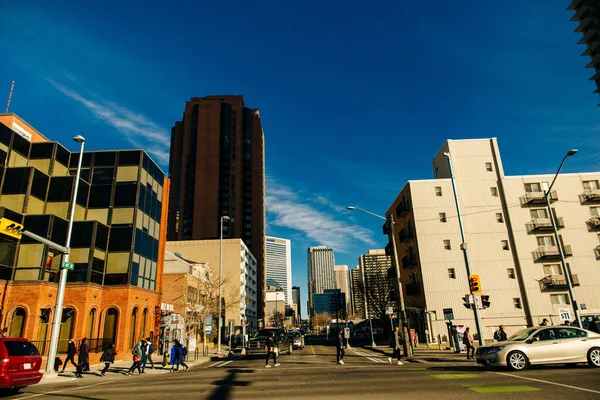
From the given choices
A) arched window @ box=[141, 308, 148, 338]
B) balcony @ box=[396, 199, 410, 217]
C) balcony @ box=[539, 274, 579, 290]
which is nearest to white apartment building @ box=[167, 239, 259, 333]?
balcony @ box=[396, 199, 410, 217]

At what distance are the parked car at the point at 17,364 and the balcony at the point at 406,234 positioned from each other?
4100 centimetres

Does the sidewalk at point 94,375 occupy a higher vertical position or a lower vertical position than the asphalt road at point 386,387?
lower

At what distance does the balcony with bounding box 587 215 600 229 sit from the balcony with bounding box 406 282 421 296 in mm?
21287

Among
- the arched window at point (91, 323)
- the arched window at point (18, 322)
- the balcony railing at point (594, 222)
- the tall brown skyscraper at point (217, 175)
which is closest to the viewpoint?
the arched window at point (18, 322)

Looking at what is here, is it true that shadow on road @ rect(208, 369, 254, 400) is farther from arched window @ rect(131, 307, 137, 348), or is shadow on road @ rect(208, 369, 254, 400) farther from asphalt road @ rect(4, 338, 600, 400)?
arched window @ rect(131, 307, 137, 348)

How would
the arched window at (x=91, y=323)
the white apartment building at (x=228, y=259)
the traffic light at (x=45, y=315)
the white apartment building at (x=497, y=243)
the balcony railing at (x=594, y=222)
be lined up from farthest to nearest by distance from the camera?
the white apartment building at (x=228, y=259)
the balcony railing at (x=594, y=222)
the white apartment building at (x=497, y=243)
the arched window at (x=91, y=323)
the traffic light at (x=45, y=315)

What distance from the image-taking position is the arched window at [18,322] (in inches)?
878

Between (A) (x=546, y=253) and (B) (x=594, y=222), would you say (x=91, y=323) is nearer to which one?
(A) (x=546, y=253)

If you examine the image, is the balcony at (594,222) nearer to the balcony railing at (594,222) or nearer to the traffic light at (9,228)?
the balcony railing at (594,222)

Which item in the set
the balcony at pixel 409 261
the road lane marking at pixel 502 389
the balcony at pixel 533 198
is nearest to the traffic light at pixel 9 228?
the road lane marking at pixel 502 389

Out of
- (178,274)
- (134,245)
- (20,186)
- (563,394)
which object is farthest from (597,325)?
(178,274)

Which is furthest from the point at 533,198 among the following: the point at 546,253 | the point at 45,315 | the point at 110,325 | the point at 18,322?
the point at 18,322

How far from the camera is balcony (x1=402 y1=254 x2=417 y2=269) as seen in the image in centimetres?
4567

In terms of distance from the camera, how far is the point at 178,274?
46656 mm
